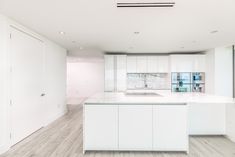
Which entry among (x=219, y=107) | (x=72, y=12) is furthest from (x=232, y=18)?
(x=72, y=12)

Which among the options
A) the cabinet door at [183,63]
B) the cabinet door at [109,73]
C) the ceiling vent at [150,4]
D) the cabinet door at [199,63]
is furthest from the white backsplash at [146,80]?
the ceiling vent at [150,4]

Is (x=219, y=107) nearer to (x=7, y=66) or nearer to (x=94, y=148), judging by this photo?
(x=94, y=148)

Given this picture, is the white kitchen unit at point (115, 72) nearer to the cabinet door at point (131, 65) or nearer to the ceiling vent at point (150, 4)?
the cabinet door at point (131, 65)

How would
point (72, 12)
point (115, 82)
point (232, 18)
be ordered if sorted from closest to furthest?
point (72, 12), point (232, 18), point (115, 82)

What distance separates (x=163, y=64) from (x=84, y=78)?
4.73 meters

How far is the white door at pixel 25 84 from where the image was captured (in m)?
3.45

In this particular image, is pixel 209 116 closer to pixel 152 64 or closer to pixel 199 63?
pixel 199 63

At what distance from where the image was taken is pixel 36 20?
130 inches

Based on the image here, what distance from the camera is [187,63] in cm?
713

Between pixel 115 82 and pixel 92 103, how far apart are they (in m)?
4.27

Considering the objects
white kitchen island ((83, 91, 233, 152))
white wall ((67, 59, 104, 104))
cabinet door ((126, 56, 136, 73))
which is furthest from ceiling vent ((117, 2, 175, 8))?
white wall ((67, 59, 104, 104))

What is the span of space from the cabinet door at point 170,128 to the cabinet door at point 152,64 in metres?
4.61

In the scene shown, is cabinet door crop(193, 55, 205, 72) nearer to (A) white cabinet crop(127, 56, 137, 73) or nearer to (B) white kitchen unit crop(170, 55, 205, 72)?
(B) white kitchen unit crop(170, 55, 205, 72)

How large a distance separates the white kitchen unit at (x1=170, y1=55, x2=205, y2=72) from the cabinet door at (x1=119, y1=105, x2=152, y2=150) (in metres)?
4.64
